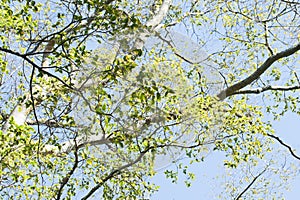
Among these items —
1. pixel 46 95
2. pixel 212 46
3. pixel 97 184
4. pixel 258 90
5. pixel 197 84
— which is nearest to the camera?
pixel 46 95

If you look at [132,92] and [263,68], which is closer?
[132,92]

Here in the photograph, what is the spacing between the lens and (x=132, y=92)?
2469 millimetres

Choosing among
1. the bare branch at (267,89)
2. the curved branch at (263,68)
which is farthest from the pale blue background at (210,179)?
the curved branch at (263,68)

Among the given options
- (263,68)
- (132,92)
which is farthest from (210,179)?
(132,92)

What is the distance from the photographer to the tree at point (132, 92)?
2.57 metres

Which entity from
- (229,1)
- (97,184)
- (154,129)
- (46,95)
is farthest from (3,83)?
(154,129)

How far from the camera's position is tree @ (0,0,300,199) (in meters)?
2.57

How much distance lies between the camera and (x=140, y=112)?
260cm

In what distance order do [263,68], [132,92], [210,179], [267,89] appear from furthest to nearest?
[210,179] → [267,89] → [263,68] → [132,92]

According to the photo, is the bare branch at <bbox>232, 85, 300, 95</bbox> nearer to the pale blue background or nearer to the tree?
the tree

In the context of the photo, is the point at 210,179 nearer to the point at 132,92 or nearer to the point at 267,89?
the point at 267,89

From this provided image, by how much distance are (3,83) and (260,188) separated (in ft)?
13.0

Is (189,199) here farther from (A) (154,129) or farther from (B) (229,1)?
(A) (154,129)

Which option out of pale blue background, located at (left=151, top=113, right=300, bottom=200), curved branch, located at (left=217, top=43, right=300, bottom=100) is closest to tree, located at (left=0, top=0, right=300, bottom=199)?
curved branch, located at (left=217, top=43, right=300, bottom=100)
